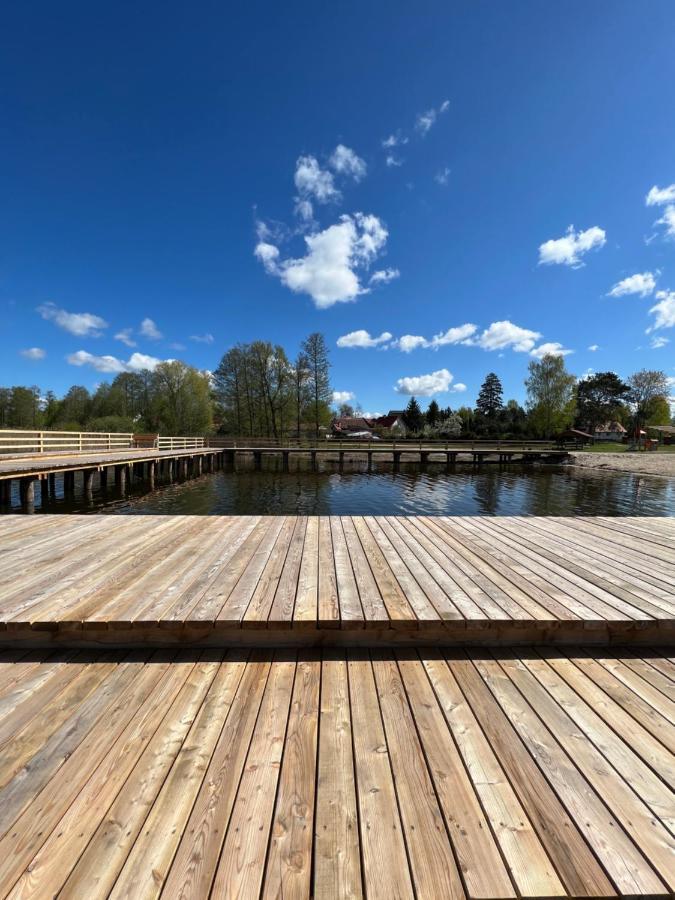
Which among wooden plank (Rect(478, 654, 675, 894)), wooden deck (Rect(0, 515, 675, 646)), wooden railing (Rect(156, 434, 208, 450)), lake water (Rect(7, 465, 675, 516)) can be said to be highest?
wooden railing (Rect(156, 434, 208, 450))

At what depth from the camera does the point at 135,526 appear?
4543 mm

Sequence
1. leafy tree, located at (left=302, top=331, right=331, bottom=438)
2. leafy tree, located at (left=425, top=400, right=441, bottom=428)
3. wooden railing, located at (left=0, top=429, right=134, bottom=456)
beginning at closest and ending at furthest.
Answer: wooden railing, located at (left=0, top=429, right=134, bottom=456), leafy tree, located at (left=302, top=331, right=331, bottom=438), leafy tree, located at (left=425, top=400, right=441, bottom=428)

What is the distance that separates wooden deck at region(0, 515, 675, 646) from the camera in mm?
2299

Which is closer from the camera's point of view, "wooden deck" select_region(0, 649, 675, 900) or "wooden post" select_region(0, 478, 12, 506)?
"wooden deck" select_region(0, 649, 675, 900)

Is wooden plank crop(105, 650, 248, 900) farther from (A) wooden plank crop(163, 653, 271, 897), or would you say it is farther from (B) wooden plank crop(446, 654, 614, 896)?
(B) wooden plank crop(446, 654, 614, 896)

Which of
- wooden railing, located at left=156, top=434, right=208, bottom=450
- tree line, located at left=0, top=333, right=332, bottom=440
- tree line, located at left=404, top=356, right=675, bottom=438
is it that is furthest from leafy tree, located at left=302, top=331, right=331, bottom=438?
tree line, located at left=404, top=356, right=675, bottom=438

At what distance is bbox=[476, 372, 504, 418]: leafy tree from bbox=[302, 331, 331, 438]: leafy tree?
30.4 m

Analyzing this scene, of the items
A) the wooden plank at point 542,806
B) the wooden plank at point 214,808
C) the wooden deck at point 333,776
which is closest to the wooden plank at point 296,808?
the wooden deck at point 333,776

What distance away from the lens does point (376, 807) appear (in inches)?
53.4

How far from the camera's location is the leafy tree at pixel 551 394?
41688 millimetres

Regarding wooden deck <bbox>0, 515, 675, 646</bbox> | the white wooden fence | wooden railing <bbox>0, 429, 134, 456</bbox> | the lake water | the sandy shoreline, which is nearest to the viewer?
wooden deck <bbox>0, 515, 675, 646</bbox>

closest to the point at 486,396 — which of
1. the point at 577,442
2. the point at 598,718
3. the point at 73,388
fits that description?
the point at 577,442

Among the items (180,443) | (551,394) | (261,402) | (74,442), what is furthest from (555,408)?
(74,442)

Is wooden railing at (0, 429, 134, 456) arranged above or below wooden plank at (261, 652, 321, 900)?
above
